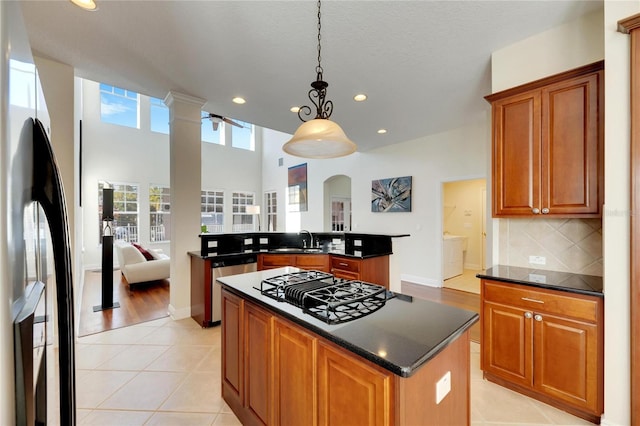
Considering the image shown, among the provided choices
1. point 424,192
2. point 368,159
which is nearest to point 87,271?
point 368,159

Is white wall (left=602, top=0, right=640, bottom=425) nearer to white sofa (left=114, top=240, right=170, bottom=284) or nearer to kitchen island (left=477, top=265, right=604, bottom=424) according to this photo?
kitchen island (left=477, top=265, right=604, bottom=424)

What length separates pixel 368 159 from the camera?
6.38m

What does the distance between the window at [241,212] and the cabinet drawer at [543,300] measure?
8089mm

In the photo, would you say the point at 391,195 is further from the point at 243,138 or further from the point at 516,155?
the point at 243,138

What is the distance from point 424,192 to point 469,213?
224 centimetres

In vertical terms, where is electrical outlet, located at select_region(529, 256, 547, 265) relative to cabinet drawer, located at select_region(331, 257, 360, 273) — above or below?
above

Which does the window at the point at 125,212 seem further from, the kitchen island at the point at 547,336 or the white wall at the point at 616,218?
the white wall at the point at 616,218

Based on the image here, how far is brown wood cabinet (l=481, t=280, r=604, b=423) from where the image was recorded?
1.75 metres

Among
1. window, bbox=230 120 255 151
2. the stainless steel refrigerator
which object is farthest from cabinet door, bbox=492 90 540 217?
window, bbox=230 120 255 151

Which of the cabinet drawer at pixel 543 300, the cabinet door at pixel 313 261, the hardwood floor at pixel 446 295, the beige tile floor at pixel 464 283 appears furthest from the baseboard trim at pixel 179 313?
the beige tile floor at pixel 464 283

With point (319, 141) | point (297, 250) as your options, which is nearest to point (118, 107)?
point (297, 250)

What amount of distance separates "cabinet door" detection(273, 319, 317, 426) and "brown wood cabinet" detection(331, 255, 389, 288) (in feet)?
6.84

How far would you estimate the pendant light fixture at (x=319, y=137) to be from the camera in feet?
5.61

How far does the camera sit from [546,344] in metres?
1.90
